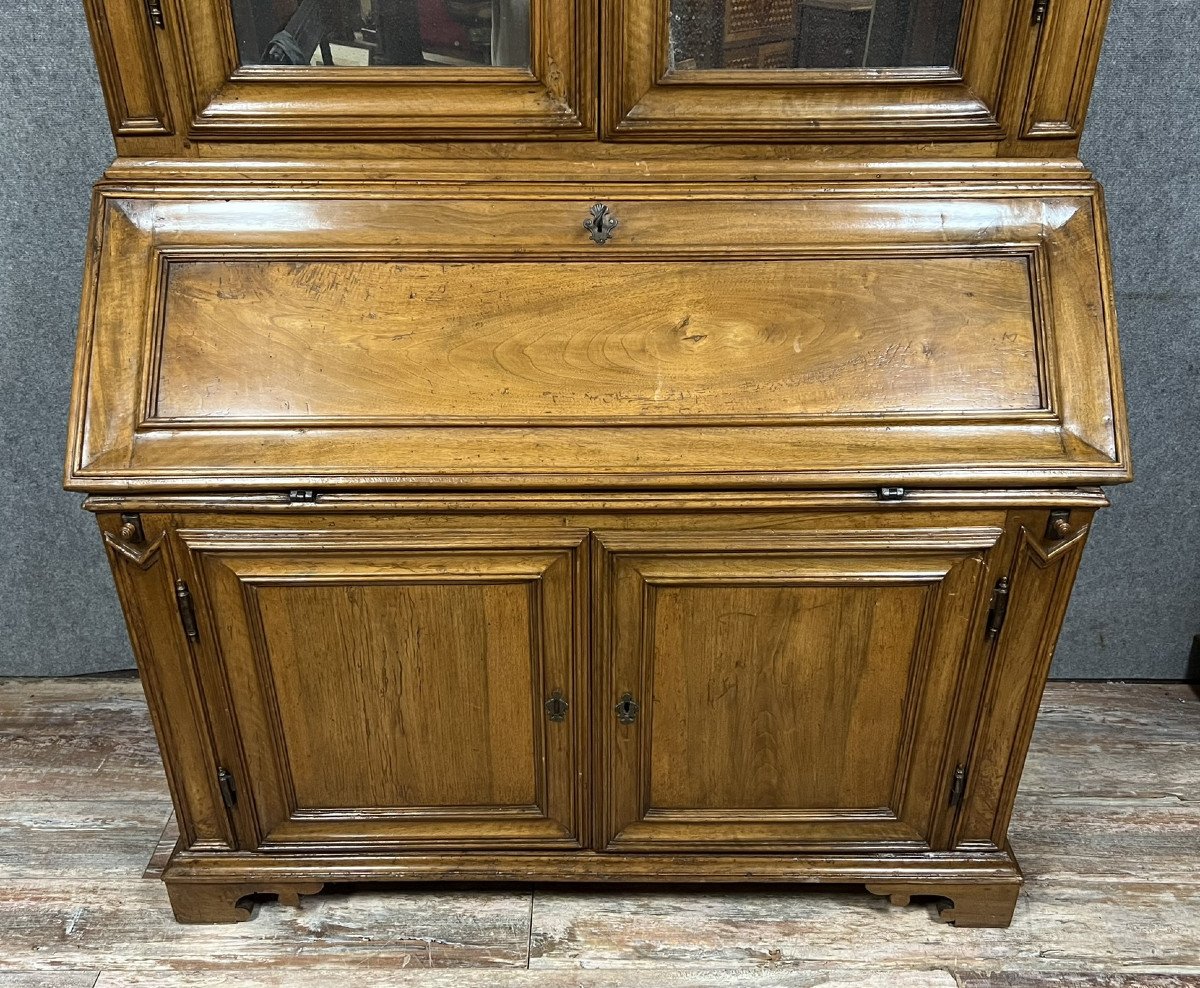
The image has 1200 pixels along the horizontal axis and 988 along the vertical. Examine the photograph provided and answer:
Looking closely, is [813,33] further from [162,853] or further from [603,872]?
[162,853]

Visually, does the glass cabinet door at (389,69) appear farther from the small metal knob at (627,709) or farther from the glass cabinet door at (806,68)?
→ the small metal knob at (627,709)

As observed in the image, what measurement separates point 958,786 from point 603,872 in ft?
1.61

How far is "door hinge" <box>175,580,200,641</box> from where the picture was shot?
1.21 metres

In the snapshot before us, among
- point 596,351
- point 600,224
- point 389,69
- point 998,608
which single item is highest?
point 389,69

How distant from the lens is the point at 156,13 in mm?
1144

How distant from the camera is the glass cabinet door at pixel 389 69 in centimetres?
117

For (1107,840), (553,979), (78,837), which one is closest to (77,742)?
(78,837)

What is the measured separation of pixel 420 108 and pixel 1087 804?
145cm

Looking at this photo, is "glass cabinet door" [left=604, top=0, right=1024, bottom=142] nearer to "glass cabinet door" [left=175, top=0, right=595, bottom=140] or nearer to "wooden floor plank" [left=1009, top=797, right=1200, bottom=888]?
"glass cabinet door" [left=175, top=0, right=595, bottom=140]

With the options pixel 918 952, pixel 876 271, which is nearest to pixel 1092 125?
→ pixel 876 271

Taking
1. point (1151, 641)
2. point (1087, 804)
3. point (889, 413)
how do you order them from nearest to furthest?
point (889, 413)
point (1087, 804)
point (1151, 641)

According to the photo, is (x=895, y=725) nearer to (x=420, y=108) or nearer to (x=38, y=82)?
(x=420, y=108)

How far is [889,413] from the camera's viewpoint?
1.17 m

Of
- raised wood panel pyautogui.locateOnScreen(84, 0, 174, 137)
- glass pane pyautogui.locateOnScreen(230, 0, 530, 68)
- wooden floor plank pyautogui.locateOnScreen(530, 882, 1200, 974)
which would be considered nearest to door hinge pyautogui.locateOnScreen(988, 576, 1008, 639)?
wooden floor plank pyautogui.locateOnScreen(530, 882, 1200, 974)
